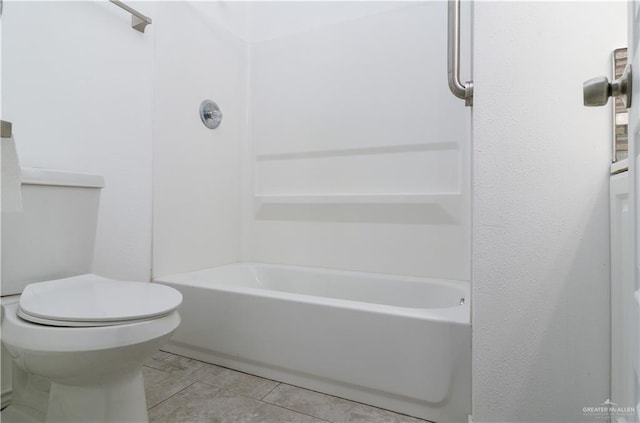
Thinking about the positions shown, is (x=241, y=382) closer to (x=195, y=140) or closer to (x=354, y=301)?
(x=354, y=301)

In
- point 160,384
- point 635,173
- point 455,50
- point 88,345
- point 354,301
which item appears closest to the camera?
point 635,173

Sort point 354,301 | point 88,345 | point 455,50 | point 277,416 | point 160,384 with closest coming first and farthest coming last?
point 88,345
point 455,50
point 277,416
point 160,384
point 354,301

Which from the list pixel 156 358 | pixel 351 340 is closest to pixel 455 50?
pixel 351 340

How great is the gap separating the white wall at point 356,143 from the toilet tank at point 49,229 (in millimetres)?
1082

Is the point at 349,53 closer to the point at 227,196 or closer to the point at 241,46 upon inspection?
the point at 241,46

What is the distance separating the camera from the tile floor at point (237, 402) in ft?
3.69

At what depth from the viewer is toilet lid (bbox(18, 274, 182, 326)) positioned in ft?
2.71

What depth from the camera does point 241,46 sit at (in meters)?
2.29

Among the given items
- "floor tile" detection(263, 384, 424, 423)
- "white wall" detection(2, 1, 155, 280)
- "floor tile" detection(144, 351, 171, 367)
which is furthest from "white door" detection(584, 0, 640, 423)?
"white wall" detection(2, 1, 155, 280)

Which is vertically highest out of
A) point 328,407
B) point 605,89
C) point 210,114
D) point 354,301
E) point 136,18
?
point 136,18

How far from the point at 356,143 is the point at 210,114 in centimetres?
91

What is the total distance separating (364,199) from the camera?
6.27 ft

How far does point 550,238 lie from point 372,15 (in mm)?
1682

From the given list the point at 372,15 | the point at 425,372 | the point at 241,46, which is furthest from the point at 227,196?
the point at 425,372
